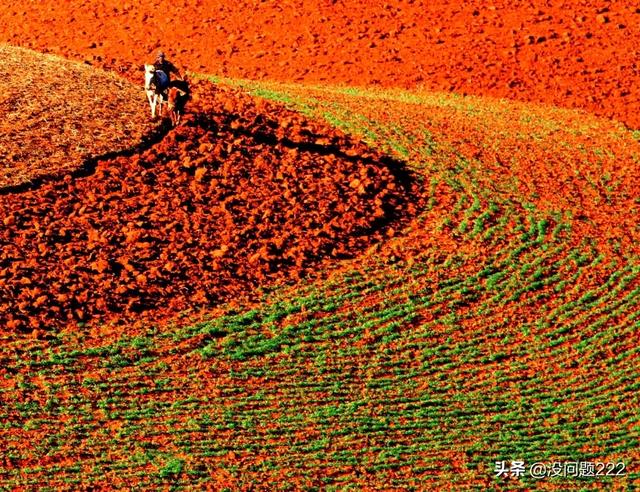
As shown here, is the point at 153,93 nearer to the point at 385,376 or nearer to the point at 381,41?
the point at 385,376

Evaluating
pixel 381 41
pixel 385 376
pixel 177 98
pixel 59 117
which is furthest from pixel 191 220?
pixel 381 41

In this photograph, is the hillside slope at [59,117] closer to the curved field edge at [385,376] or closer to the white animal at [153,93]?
the white animal at [153,93]

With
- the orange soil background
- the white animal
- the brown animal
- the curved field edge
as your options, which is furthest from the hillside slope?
the curved field edge

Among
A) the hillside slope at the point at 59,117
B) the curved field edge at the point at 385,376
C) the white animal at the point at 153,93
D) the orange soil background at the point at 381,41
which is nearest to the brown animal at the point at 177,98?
the white animal at the point at 153,93

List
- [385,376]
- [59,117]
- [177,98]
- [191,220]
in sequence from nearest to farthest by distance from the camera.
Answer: [385,376] < [191,220] < [177,98] < [59,117]

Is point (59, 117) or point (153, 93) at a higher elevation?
point (153, 93)

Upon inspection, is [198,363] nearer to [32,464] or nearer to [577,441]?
[32,464]

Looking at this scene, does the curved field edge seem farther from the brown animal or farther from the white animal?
the white animal
